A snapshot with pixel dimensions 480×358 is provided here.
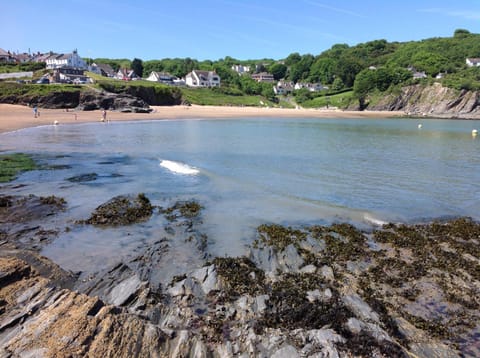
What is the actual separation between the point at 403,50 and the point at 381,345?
655ft

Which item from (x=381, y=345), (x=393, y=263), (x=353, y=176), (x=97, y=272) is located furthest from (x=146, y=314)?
(x=353, y=176)

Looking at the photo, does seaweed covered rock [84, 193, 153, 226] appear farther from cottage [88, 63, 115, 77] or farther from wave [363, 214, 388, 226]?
cottage [88, 63, 115, 77]

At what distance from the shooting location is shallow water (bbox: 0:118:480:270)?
34.9 ft

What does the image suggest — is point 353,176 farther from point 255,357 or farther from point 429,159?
point 255,357

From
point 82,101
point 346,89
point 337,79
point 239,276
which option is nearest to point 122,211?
point 239,276

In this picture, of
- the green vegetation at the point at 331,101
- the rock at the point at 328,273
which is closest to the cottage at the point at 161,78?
the green vegetation at the point at 331,101

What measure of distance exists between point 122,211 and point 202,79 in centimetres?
14217

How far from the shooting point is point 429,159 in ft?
85.0

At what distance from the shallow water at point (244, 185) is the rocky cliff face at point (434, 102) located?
83.7 m

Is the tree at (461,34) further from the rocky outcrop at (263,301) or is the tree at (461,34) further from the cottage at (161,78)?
the rocky outcrop at (263,301)

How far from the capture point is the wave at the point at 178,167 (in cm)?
1997

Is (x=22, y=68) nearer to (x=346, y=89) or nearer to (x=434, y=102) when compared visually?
(x=346, y=89)

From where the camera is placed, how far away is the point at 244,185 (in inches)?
681

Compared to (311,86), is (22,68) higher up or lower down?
higher up
